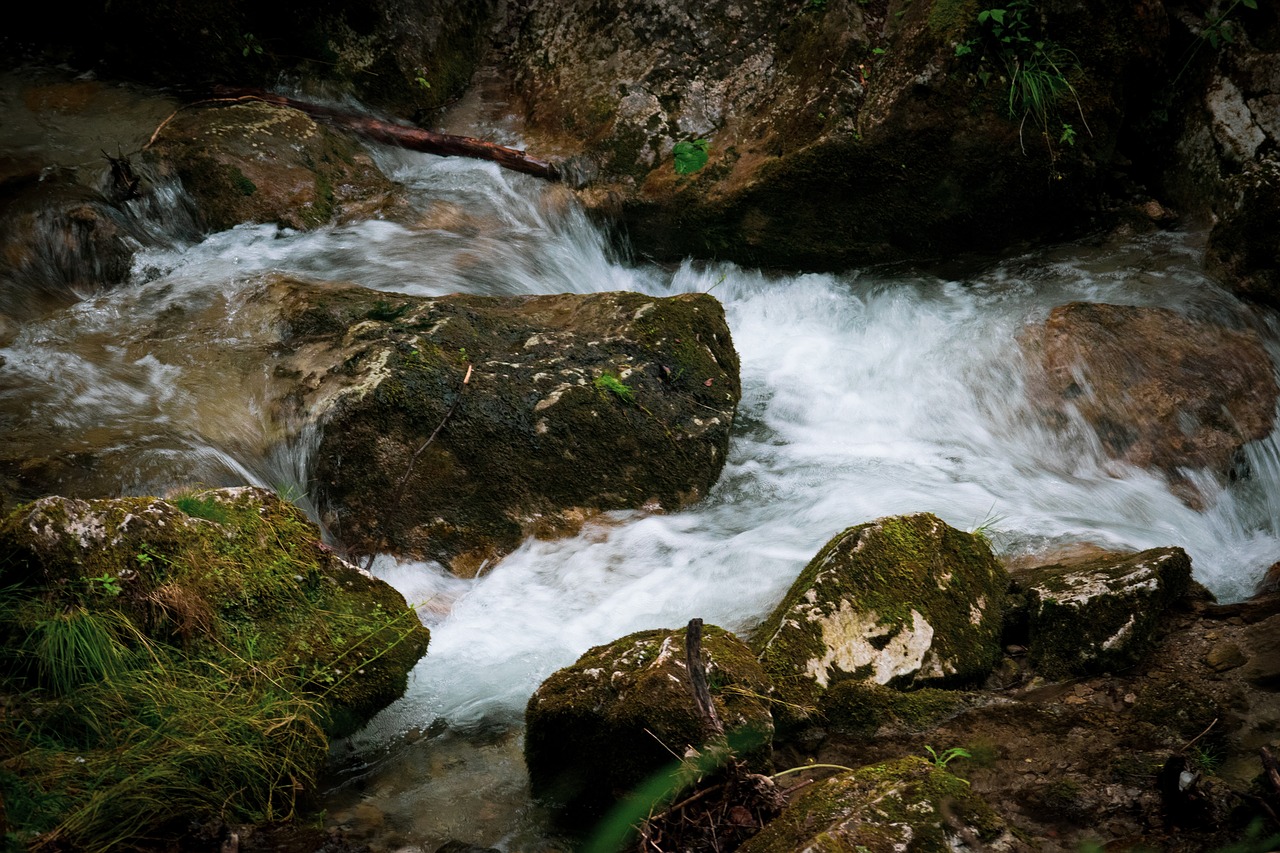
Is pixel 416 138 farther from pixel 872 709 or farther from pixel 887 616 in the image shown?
pixel 872 709

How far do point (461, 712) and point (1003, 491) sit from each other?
319cm

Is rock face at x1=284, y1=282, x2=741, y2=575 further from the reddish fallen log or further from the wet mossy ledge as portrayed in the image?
the reddish fallen log

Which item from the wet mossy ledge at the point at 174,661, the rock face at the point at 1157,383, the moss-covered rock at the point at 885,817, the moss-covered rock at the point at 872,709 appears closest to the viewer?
the moss-covered rock at the point at 885,817

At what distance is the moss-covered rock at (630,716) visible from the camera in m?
2.61

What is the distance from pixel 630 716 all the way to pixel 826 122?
16.0 ft

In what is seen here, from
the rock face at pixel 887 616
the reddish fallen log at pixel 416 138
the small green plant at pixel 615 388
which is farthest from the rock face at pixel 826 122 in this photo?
the rock face at pixel 887 616

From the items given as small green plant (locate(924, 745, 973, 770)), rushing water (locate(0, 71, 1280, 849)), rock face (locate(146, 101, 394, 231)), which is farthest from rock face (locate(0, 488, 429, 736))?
rock face (locate(146, 101, 394, 231))

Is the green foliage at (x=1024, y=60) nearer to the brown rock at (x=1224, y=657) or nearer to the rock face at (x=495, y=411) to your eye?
the rock face at (x=495, y=411)

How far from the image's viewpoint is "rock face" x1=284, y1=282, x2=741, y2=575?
4355 mm

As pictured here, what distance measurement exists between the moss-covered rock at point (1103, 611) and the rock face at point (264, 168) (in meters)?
5.34

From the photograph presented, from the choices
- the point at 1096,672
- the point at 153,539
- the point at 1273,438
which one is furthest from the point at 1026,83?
the point at 153,539

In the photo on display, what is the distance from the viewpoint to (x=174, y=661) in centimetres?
295

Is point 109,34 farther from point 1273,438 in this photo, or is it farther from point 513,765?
point 1273,438

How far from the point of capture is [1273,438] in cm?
500
